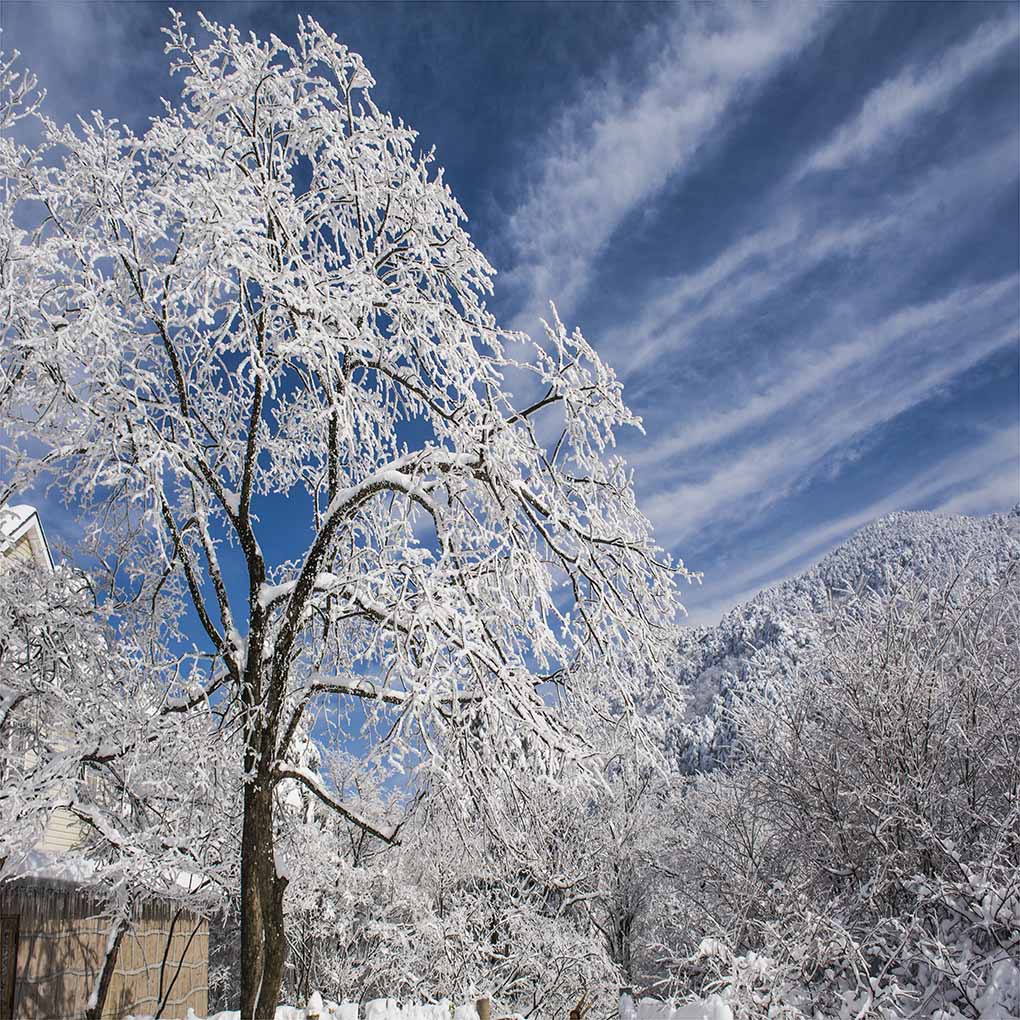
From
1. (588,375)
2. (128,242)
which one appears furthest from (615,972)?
(128,242)

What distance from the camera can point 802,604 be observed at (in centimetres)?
1548

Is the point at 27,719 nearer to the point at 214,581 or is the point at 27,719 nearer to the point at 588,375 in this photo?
the point at 214,581

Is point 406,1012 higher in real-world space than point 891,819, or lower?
lower

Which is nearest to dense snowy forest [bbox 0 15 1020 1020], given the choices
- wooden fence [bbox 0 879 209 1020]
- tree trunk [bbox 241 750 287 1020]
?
tree trunk [bbox 241 750 287 1020]

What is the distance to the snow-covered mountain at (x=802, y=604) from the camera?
591 inches

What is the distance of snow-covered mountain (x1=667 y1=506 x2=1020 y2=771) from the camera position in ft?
49.3

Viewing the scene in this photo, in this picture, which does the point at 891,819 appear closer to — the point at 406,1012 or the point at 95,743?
the point at 406,1012

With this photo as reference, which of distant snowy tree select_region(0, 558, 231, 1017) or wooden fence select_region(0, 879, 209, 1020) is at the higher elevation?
distant snowy tree select_region(0, 558, 231, 1017)

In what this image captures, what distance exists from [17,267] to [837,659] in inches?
503

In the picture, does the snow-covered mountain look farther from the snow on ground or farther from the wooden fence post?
the wooden fence post

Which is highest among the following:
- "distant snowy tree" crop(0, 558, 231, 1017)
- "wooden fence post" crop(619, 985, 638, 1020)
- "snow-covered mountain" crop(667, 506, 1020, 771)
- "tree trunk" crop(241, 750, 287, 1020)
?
"snow-covered mountain" crop(667, 506, 1020, 771)

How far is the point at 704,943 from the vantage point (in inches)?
267

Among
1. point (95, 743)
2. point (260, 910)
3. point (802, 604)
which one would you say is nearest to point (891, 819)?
point (802, 604)

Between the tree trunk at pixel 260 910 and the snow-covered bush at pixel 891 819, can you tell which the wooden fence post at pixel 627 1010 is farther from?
the tree trunk at pixel 260 910
